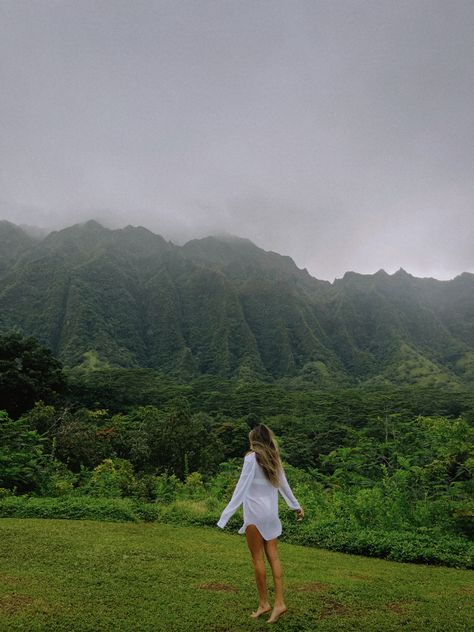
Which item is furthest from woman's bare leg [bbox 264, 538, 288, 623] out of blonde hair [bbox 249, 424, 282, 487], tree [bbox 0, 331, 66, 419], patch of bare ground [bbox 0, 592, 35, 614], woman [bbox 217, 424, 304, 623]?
tree [bbox 0, 331, 66, 419]

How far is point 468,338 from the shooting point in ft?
447

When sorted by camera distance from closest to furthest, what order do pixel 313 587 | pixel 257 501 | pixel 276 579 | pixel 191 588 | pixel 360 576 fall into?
pixel 276 579
pixel 257 501
pixel 191 588
pixel 313 587
pixel 360 576

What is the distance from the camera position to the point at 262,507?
4.45 meters

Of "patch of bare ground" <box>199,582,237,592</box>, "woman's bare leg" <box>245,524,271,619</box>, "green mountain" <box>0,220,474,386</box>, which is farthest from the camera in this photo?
"green mountain" <box>0,220,474,386</box>

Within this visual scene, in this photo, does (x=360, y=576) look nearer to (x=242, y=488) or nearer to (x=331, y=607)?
A: (x=331, y=607)

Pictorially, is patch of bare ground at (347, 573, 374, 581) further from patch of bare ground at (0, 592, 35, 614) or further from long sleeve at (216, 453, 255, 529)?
patch of bare ground at (0, 592, 35, 614)

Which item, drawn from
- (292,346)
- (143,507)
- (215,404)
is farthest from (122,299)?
(143,507)

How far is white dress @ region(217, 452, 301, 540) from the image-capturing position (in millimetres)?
4422

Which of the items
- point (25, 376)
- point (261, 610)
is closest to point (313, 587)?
point (261, 610)

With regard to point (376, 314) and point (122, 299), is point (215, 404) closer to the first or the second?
point (122, 299)

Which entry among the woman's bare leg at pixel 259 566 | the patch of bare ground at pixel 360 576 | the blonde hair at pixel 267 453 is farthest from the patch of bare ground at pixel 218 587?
the patch of bare ground at pixel 360 576

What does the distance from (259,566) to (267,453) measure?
104 cm

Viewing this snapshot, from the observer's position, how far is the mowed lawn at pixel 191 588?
4281 millimetres

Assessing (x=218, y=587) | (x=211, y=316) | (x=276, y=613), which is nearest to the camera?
(x=276, y=613)
